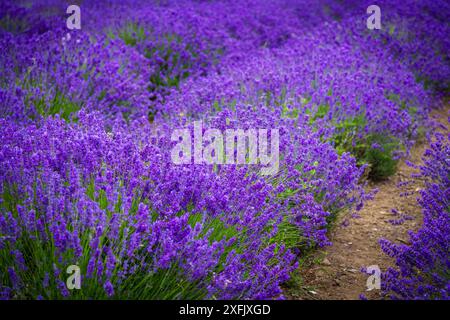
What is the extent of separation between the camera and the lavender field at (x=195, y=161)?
70.4 inches

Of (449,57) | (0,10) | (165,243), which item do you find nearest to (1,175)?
(165,243)

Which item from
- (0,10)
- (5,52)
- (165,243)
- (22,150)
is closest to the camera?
(165,243)

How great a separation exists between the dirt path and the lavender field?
0.06 m

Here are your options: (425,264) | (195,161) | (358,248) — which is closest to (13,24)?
(195,161)

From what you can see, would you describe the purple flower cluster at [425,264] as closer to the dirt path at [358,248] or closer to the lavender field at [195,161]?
the lavender field at [195,161]

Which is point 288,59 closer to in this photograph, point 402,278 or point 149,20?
point 149,20

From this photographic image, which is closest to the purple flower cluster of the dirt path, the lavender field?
the lavender field

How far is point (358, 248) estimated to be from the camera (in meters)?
2.81

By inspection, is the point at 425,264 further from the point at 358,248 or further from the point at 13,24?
the point at 13,24

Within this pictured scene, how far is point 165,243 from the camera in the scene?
179 centimetres

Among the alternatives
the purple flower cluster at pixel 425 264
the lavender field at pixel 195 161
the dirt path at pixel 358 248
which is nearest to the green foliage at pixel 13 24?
the lavender field at pixel 195 161

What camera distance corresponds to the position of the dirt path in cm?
239

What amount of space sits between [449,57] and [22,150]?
562 centimetres

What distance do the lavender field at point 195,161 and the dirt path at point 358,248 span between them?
6cm
